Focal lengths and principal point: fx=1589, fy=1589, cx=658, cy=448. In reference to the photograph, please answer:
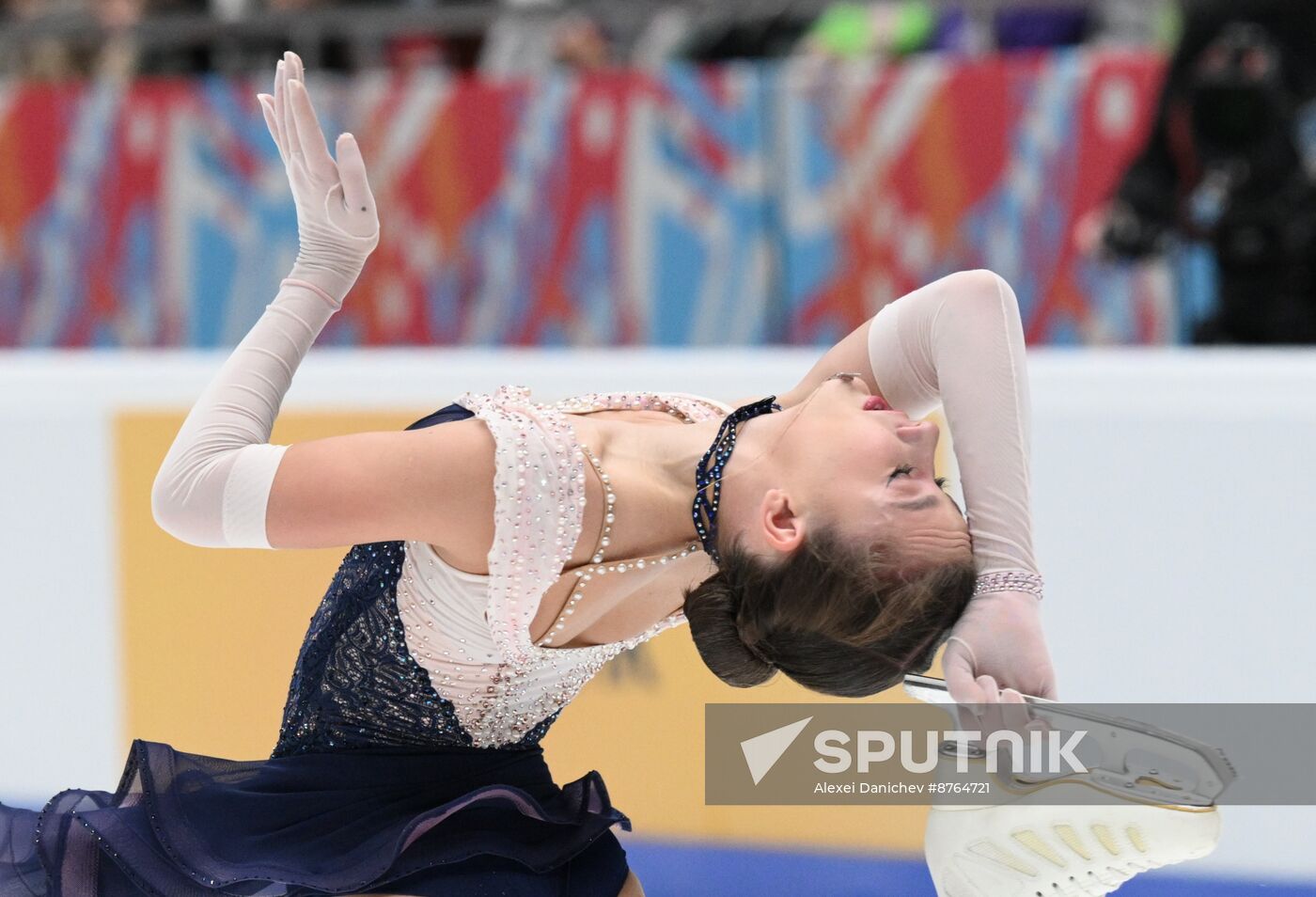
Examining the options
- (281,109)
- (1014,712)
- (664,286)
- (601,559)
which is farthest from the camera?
(664,286)

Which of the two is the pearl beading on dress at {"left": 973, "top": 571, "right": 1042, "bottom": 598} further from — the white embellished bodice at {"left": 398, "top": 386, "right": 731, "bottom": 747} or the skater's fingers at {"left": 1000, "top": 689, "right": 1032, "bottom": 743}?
the white embellished bodice at {"left": 398, "top": 386, "right": 731, "bottom": 747}

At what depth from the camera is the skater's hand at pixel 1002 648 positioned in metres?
1.53

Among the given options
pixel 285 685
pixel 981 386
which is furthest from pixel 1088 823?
pixel 285 685

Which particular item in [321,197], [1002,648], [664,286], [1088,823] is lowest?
[1088,823]

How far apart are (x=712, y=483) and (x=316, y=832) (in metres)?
0.60

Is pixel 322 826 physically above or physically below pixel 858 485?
below

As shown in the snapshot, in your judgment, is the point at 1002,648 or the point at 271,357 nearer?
the point at 1002,648

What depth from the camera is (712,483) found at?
62.9 inches

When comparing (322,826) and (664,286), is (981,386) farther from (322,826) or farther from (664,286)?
(664,286)

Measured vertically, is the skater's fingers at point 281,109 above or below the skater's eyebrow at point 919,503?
above

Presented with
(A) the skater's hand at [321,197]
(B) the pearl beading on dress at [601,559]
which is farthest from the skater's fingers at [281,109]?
(B) the pearl beading on dress at [601,559]

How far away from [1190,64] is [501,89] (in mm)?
1785

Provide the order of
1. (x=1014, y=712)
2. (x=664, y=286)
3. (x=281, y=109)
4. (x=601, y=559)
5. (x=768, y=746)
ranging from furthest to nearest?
(x=664, y=286) < (x=768, y=746) < (x=281, y=109) < (x=601, y=559) < (x=1014, y=712)

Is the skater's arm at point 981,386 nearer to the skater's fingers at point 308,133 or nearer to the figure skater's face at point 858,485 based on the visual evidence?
the figure skater's face at point 858,485
